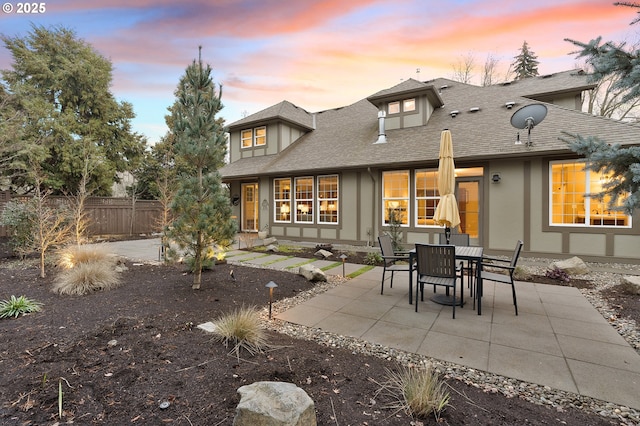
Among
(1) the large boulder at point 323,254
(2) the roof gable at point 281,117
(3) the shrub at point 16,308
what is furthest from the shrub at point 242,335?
(2) the roof gable at point 281,117

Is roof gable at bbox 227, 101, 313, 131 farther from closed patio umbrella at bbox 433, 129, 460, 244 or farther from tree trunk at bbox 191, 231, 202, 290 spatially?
tree trunk at bbox 191, 231, 202, 290

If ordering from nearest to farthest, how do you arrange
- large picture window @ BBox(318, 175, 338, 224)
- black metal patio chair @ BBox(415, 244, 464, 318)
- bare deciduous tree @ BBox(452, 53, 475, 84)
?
black metal patio chair @ BBox(415, 244, 464, 318)
large picture window @ BBox(318, 175, 338, 224)
bare deciduous tree @ BBox(452, 53, 475, 84)

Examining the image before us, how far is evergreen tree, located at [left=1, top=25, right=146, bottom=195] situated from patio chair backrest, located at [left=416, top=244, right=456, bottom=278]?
16.1m

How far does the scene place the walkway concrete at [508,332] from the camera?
2.55 meters

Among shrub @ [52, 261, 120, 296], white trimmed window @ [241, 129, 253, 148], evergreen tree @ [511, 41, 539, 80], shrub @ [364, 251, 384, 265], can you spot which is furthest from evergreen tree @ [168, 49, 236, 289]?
evergreen tree @ [511, 41, 539, 80]

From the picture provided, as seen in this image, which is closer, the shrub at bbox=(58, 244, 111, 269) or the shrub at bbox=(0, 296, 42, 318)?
the shrub at bbox=(0, 296, 42, 318)

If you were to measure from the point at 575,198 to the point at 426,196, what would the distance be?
12.3ft

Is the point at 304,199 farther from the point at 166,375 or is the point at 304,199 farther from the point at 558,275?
the point at 166,375

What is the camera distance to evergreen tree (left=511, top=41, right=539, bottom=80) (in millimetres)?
22766

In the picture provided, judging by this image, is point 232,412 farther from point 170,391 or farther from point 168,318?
point 168,318

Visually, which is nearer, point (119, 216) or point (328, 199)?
point (328, 199)

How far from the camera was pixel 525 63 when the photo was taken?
75.6 ft

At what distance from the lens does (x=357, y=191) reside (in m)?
10.3

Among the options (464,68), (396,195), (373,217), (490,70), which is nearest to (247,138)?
(373,217)
